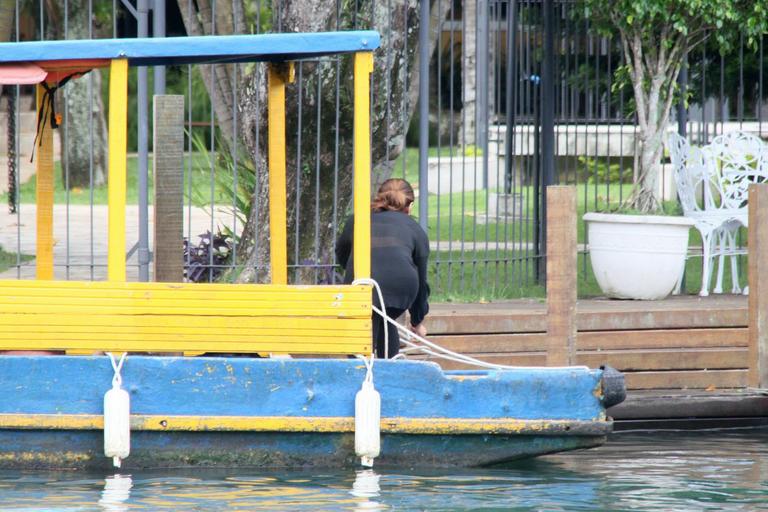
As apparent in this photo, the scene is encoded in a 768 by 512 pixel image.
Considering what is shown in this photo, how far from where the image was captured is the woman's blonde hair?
309 inches

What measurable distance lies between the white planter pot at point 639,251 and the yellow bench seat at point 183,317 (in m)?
3.47

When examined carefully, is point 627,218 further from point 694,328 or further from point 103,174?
point 103,174

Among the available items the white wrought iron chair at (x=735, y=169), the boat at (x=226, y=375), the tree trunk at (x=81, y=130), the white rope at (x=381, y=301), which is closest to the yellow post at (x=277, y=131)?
the boat at (x=226, y=375)

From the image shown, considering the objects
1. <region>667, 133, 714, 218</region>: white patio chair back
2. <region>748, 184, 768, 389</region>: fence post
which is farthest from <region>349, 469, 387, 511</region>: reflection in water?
<region>667, 133, 714, 218</region>: white patio chair back

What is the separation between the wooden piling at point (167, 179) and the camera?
24.7 feet

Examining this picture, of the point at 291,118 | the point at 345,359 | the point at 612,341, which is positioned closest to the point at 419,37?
the point at 291,118

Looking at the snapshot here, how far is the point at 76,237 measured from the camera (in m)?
14.2

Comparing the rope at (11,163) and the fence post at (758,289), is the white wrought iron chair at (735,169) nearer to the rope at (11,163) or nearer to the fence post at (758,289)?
the fence post at (758,289)

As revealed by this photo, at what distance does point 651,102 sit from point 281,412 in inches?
A: 182

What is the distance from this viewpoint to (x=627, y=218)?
32.1 feet

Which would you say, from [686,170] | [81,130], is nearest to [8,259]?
[686,170]

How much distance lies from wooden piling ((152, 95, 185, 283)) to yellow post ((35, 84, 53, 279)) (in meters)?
0.70

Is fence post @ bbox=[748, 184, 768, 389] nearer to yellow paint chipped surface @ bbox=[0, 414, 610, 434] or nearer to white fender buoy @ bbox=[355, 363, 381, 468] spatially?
yellow paint chipped surface @ bbox=[0, 414, 610, 434]

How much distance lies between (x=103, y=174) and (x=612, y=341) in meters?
13.9
